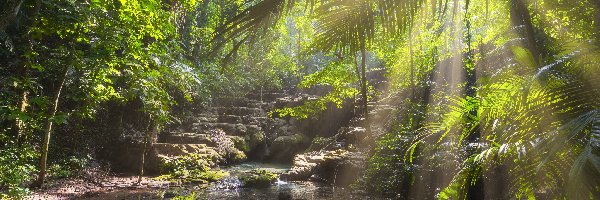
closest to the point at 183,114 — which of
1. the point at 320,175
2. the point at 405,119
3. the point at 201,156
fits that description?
the point at 201,156

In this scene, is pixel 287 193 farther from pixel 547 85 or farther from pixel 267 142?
pixel 267 142

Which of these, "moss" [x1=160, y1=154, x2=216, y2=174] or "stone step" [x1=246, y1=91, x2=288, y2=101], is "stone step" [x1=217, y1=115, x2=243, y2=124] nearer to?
"stone step" [x1=246, y1=91, x2=288, y2=101]

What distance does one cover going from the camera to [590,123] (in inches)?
70.8

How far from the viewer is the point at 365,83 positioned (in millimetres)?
13836

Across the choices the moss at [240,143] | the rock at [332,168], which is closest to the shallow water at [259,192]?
the rock at [332,168]

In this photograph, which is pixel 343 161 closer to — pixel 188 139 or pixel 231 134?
pixel 188 139

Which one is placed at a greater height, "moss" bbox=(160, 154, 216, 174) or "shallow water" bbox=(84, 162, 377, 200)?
"moss" bbox=(160, 154, 216, 174)

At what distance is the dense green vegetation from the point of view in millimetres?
2473

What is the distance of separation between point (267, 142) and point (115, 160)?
35.3 ft

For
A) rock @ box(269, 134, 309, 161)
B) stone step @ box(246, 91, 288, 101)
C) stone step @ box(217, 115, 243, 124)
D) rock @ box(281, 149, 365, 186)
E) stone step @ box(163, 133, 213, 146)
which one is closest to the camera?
rock @ box(281, 149, 365, 186)

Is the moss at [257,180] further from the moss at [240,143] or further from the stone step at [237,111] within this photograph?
the stone step at [237,111]

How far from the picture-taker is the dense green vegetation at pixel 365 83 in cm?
247

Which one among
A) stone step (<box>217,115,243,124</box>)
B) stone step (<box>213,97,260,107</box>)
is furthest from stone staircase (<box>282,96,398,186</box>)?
stone step (<box>213,97,260,107</box>)

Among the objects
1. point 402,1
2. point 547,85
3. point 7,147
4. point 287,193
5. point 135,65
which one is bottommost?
point 287,193
